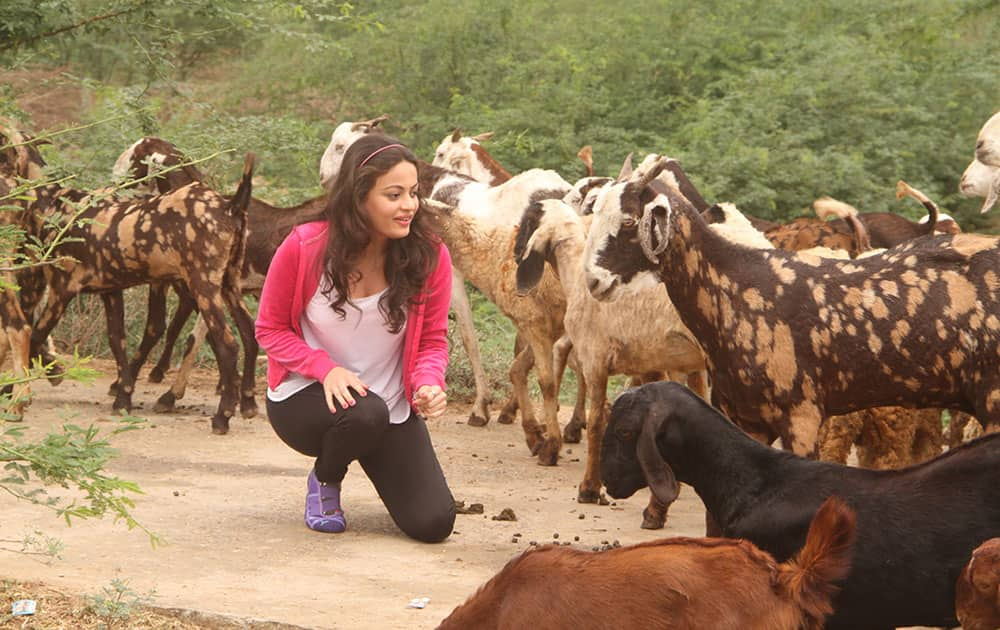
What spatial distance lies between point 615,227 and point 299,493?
2179 mm

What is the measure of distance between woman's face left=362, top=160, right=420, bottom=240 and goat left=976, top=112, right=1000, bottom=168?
13.7 feet

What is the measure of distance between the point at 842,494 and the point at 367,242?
8.13ft

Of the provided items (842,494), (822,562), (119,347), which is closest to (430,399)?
(842,494)

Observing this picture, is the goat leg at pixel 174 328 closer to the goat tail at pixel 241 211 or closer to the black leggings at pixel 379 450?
the goat tail at pixel 241 211

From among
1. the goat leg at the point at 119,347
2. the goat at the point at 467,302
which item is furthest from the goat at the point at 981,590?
the goat leg at the point at 119,347

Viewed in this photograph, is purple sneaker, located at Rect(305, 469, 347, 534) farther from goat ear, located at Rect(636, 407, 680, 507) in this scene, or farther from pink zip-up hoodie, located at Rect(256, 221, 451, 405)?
goat ear, located at Rect(636, 407, 680, 507)

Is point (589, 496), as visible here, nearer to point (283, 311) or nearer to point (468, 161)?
point (283, 311)

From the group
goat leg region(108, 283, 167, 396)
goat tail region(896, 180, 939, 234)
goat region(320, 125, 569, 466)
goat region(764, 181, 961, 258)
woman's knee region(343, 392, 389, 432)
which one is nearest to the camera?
woman's knee region(343, 392, 389, 432)

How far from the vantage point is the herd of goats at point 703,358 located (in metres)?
3.94

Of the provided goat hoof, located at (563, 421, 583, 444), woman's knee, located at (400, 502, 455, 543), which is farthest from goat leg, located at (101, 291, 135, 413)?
woman's knee, located at (400, 502, 455, 543)

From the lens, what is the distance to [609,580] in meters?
3.91

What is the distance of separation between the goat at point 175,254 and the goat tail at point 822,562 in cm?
591

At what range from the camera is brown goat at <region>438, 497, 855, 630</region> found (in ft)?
12.5

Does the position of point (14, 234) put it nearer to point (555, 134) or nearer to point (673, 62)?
point (555, 134)
